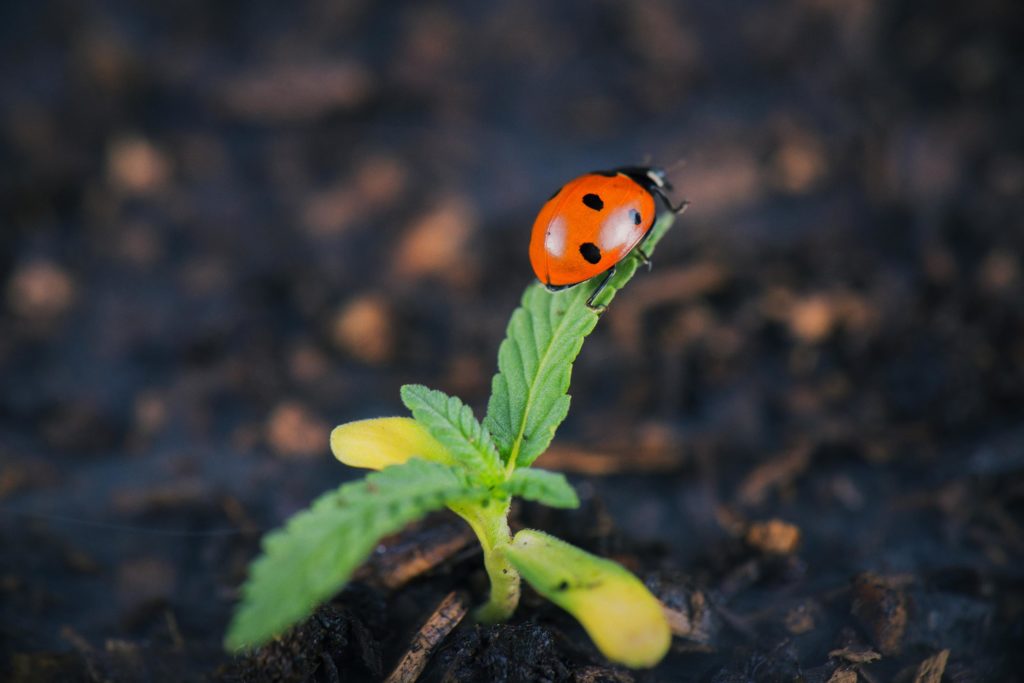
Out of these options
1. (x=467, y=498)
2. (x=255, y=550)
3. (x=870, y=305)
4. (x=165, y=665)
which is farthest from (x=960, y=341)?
(x=165, y=665)

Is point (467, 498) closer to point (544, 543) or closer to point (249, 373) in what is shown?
point (544, 543)

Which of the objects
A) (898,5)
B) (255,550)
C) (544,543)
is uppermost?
(898,5)

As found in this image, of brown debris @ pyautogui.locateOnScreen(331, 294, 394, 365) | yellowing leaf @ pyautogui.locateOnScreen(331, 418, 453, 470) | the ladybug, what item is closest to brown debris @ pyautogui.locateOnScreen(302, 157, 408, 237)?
brown debris @ pyautogui.locateOnScreen(331, 294, 394, 365)

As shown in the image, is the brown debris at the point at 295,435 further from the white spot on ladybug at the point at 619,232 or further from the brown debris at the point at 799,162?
the brown debris at the point at 799,162

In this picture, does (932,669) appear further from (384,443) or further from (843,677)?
(384,443)

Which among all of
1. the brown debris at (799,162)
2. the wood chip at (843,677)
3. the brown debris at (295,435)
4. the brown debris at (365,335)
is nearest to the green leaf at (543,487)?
the wood chip at (843,677)

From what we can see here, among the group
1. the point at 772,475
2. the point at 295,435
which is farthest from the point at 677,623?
the point at 295,435

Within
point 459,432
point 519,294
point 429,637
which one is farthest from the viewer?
point 519,294
